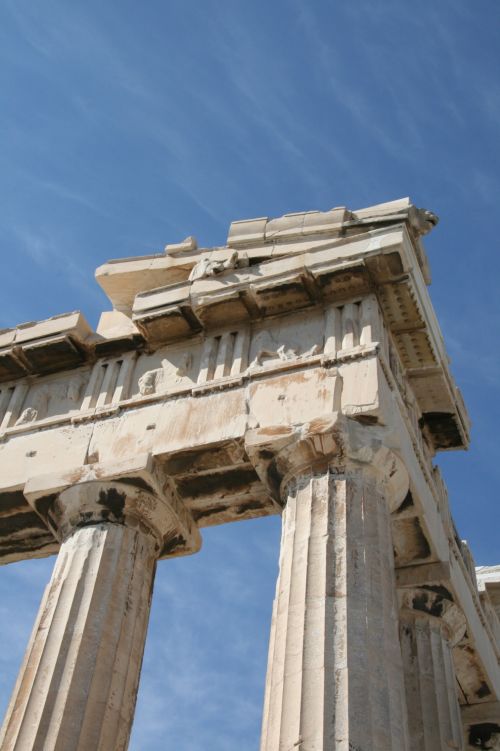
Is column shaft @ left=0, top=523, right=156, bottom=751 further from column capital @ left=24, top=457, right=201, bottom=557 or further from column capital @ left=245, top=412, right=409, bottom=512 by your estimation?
column capital @ left=245, top=412, right=409, bottom=512

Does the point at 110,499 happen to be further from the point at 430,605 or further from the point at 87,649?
the point at 430,605

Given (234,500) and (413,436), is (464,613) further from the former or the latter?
(234,500)

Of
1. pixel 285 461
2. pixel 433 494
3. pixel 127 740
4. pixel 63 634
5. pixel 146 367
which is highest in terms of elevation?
pixel 146 367

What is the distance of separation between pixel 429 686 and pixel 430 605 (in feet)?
4.16

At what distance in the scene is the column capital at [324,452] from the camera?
546 inches

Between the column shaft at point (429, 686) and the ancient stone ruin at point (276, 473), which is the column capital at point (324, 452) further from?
the column shaft at point (429, 686)

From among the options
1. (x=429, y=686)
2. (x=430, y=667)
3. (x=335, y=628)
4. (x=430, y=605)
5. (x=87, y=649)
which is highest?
(x=430, y=605)

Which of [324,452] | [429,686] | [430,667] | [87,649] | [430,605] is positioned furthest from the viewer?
[430,605]

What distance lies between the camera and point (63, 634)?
13.6 m

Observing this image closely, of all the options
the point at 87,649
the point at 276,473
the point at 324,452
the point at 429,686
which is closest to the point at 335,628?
the point at 324,452

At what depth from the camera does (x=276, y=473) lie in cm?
1445

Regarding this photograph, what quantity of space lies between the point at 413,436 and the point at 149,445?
4.33 meters

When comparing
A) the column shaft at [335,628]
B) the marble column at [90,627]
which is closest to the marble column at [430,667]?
the column shaft at [335,628]

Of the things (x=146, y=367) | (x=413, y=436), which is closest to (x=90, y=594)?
(x=146, y=367)
